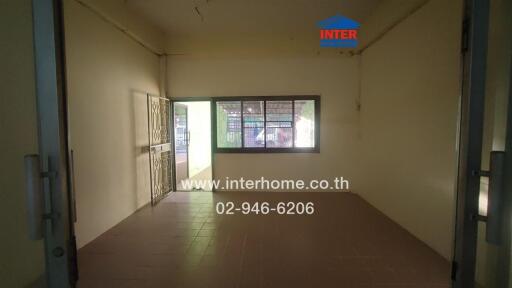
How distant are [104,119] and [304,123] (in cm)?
339

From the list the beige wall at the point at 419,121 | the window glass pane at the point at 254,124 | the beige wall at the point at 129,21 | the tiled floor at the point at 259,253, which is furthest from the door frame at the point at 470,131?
the window glass pane at the point at 254,124

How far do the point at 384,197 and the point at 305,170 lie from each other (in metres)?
1.55

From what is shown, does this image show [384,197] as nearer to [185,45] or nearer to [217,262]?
[217,262]

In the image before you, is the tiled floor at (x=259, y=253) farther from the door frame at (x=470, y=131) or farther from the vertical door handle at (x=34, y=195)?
the vertical door handle at (x=34, y=195)

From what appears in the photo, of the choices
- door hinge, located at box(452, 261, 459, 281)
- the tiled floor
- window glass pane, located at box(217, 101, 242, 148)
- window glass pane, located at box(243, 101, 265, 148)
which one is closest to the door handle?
door hinge, located at box(452, 261, 459, 281)

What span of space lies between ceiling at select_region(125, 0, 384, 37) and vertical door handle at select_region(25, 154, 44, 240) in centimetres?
330

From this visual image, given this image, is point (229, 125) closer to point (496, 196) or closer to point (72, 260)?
point (72, 260)

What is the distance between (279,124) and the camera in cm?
491

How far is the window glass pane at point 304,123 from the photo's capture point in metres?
4.86

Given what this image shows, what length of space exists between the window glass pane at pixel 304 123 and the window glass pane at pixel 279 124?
14 cm

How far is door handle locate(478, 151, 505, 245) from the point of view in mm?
1018

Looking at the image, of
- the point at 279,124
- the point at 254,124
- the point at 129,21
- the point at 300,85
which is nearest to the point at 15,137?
the point at 129,21

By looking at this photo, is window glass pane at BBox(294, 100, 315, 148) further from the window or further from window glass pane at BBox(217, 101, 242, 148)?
window glass pane at BBox(217, 101, 242, 148)

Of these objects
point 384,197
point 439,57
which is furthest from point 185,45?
point 384,197
